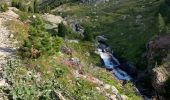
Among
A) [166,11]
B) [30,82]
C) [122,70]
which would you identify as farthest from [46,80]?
[166,11]

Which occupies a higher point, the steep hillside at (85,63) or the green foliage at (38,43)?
the green foliage at (38,43)

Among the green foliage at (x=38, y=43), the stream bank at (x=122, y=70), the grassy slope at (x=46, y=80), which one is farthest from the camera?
the stream bank at (x=122, y=70)

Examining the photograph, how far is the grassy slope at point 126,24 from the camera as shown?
330 feet

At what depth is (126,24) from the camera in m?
136

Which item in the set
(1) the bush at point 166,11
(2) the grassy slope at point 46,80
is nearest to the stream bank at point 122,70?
(2) the grassy slope at point 46,80

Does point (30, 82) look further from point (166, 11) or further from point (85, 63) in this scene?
point (166, 11)

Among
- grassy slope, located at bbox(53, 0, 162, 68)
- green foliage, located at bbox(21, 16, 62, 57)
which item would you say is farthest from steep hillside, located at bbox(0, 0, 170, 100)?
grassy slope, located at bbox(53, 0, 162, 68)

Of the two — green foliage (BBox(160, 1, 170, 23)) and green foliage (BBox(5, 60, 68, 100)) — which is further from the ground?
green foliage (BBox(5, 60, 68, 100))

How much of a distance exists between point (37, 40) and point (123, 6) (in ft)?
448

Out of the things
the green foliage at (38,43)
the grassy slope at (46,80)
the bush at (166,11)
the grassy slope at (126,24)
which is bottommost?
the grassy slope at (126,24)

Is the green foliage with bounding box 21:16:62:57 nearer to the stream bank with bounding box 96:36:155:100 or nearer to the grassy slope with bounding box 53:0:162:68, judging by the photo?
the stream bank with bounding box 96:36:155:100

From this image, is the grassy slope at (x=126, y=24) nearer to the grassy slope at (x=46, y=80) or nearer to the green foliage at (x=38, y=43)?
the green foliage at (x=38, y=43)

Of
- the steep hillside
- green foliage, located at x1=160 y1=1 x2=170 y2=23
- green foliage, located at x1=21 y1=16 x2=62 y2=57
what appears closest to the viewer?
the steep hillside

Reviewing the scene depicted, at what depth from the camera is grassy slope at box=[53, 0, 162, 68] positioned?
330ft
